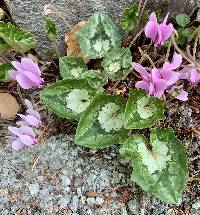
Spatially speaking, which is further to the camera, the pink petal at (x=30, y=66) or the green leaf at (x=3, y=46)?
the green leaf at (x=3, y=46)

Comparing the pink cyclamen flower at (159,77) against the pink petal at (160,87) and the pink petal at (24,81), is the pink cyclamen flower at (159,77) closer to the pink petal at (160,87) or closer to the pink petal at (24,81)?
the pink petal at (160,87)

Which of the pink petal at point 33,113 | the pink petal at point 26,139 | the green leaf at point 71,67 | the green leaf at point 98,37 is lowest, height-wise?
the pink petal at point 26,139

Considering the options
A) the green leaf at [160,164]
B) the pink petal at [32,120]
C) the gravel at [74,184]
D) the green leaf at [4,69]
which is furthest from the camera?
the green leaf at [4,69]

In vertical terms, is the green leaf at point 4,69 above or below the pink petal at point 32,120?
above

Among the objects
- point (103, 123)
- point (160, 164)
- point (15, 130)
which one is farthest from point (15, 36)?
point (160, 164)

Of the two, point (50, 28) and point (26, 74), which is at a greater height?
point (50, 28)

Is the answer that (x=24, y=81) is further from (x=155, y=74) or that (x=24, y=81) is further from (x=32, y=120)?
(x=155, y=74)

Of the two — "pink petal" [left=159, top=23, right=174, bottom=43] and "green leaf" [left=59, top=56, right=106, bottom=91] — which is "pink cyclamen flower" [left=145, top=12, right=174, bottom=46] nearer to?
"pink petal" [left=159, top=23, right=174, bottom=43]

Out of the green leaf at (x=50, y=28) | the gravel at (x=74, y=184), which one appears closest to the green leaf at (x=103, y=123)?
the gravel at (x=74, y=184)
